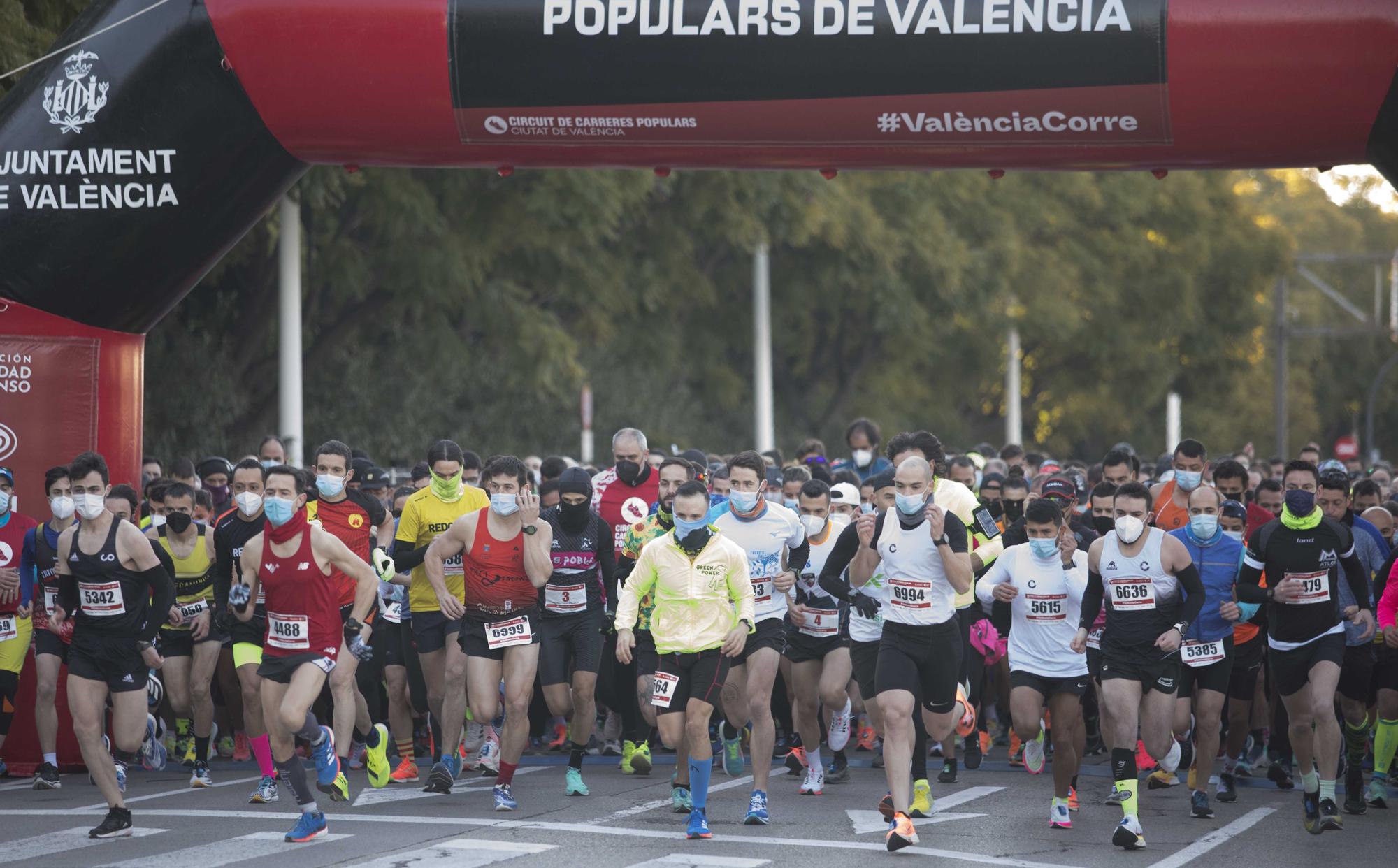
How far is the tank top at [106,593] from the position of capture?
440 inches

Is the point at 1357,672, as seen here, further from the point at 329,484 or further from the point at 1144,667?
the point at 329,484

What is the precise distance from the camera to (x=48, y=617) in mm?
12141

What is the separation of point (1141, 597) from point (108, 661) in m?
5.93

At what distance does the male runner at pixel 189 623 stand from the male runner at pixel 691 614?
359 cm

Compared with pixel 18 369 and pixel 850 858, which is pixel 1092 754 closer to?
pixel 850 858

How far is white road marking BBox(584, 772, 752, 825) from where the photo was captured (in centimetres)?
1102

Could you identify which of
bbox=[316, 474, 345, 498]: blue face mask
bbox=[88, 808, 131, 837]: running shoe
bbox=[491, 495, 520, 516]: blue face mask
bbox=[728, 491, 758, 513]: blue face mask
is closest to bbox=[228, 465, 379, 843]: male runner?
bbox=[88, 808, 131, 837]: running shoe

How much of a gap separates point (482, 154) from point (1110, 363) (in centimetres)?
3533

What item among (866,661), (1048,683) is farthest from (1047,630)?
(866,661)

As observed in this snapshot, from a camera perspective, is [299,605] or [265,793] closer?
[299,605]

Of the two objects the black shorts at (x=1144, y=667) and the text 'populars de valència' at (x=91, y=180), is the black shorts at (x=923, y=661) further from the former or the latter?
the text 'populars de valència' at (x=91, y=180)

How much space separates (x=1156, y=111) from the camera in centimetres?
1126

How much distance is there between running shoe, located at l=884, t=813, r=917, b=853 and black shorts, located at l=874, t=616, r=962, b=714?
0.84 m

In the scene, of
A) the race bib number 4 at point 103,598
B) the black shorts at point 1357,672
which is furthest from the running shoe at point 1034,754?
the race bib number 4 at point 103,598
